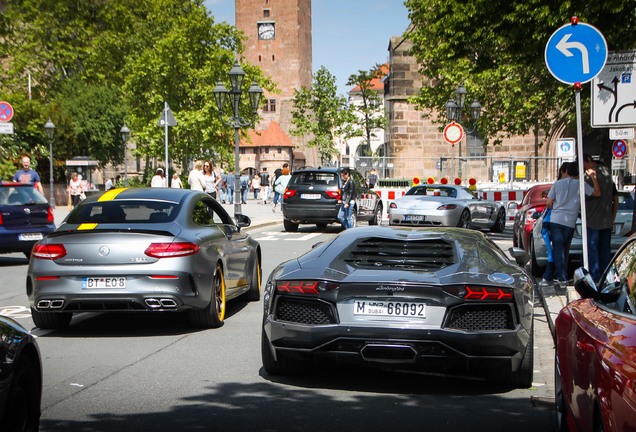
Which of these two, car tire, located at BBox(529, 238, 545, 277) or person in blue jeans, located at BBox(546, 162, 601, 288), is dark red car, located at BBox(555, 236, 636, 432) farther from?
car tire, located at BBox(529, 238, 545, 277)

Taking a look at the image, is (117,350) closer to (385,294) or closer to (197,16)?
(385,294)

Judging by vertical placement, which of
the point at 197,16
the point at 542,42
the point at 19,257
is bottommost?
the point at 19,257

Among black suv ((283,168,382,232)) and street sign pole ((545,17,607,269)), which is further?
black suv ((283,168,382,232))

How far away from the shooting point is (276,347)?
681 centimetres

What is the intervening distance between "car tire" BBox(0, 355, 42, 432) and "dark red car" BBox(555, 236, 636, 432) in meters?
2.51

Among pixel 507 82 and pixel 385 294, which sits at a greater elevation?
pixel 507 82

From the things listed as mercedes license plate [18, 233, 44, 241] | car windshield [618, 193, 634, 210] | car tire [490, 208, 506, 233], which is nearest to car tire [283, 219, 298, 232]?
car tire [490, 208, 506, 233]

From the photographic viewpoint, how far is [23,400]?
4727mm

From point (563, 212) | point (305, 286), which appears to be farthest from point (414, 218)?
point (305, 286)

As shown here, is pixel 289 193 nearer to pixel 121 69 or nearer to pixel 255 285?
pixel 255 285

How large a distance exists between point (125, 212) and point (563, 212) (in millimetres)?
5942

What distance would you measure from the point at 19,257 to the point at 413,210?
31.4 ft

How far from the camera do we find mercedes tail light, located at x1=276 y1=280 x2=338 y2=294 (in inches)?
260

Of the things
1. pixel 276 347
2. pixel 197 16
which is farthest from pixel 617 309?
pixel 197 16
